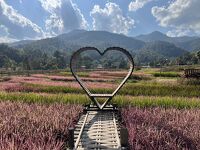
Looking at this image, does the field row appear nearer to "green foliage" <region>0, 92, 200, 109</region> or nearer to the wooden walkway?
the wooden walkway

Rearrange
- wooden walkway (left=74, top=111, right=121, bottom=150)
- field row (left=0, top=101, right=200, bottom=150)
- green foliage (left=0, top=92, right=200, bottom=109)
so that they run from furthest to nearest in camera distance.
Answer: green foliage (left=0, top=92, right=200, bottom=109), wooden walkway (left=74, top=111, right=121, bottom=150), field row (left=0, top=101, right=200, bottom=150)

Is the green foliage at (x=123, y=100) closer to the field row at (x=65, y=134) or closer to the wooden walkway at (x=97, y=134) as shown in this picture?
the wooden walkway at (x=97, y=134)

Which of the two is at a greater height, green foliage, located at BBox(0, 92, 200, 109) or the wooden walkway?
the wooden walkway

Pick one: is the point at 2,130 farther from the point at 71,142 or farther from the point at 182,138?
the point at 182,138

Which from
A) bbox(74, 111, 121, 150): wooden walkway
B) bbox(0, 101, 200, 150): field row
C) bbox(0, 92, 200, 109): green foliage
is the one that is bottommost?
bbox(0, 92, 200, 109): green foliage

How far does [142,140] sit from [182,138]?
0.80m

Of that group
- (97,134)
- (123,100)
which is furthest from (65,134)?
(123,100)

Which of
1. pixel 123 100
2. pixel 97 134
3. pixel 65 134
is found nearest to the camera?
pixel 65 134

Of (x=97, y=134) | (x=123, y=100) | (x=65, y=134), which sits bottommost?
(x=123, y=100)

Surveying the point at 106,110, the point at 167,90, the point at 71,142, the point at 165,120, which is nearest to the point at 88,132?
the point at 71,142

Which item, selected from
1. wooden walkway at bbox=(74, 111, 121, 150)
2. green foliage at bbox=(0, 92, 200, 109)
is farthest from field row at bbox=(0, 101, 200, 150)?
green foliage at bbox=(0, 92, 200, 109)

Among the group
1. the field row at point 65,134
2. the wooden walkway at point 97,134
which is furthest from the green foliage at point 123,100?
the field row at point 65,134

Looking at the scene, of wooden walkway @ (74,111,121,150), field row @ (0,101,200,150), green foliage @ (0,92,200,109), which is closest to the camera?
field row @ (0,101,200,150)

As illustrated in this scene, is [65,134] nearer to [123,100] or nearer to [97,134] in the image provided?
[97,134]
